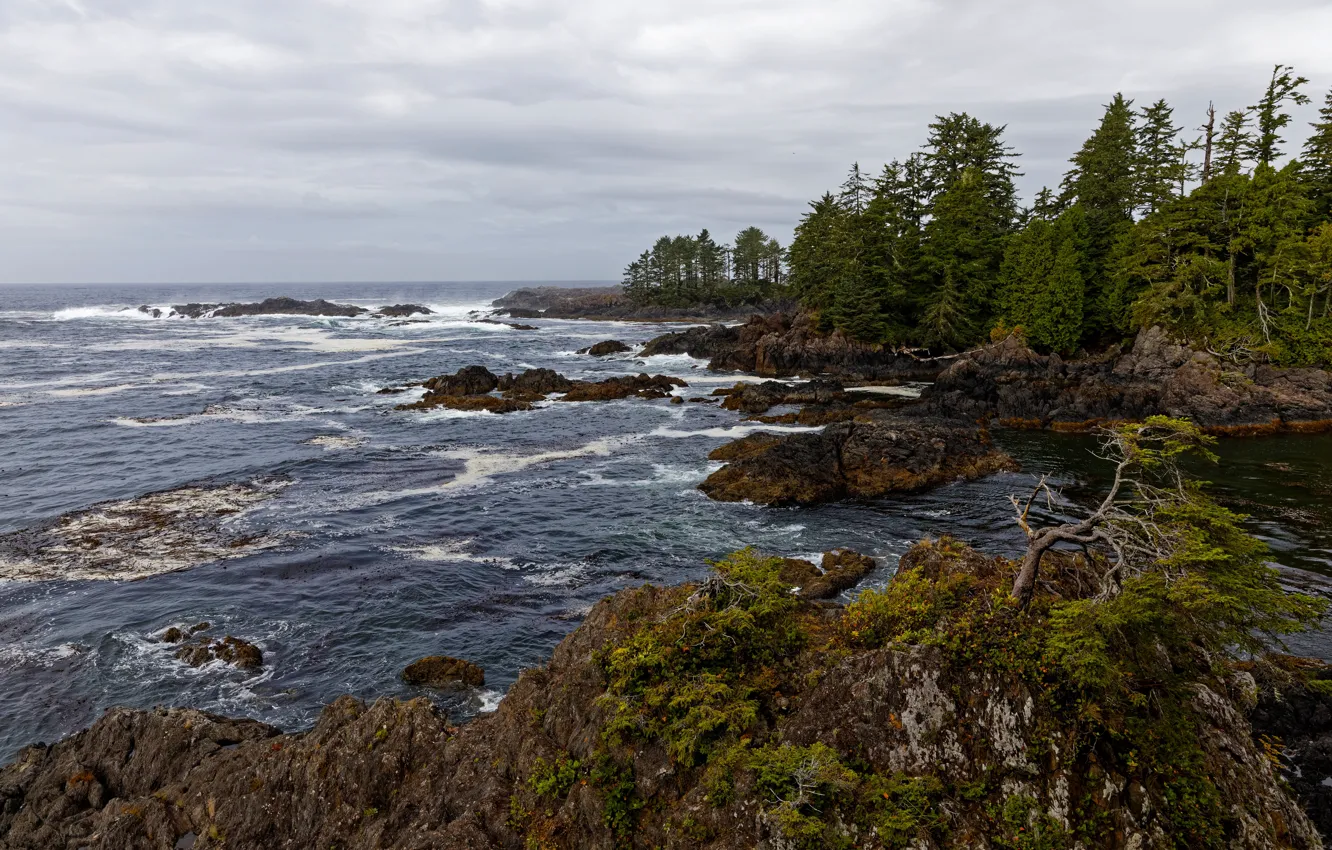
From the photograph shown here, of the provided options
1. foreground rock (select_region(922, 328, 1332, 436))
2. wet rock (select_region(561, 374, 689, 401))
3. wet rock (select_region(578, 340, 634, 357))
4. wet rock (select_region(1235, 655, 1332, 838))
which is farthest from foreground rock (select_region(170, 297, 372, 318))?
wet rock (select_region(1235, 655, 1332, 838))

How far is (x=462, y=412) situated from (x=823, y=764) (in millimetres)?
47660

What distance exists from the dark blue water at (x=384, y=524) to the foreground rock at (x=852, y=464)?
1224 millimetres

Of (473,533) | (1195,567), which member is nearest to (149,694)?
(473,533)

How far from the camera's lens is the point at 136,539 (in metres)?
27.3

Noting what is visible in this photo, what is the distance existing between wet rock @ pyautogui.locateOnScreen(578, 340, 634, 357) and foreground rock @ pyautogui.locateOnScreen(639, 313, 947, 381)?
45.5 feet

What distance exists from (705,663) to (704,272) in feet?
485

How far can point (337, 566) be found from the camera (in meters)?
25.4

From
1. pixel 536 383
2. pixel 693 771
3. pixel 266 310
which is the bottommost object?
pixel 693 771

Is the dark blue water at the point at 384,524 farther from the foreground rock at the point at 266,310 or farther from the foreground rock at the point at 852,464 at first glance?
the foreground rock at the point at 266,310

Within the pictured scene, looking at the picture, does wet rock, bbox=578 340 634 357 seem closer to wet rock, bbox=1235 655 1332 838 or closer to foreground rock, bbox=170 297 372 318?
wet rock, bbox=1235 655 1332 838

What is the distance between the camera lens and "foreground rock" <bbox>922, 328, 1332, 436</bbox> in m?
42.7

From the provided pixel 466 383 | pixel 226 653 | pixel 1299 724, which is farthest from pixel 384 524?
pixel 466 383

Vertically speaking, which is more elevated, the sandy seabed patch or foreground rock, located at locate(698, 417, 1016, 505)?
foreground rock, located at locate(698, 417, 1016, 505)

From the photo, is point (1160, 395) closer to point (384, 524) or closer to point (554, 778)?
point (384, 524)
